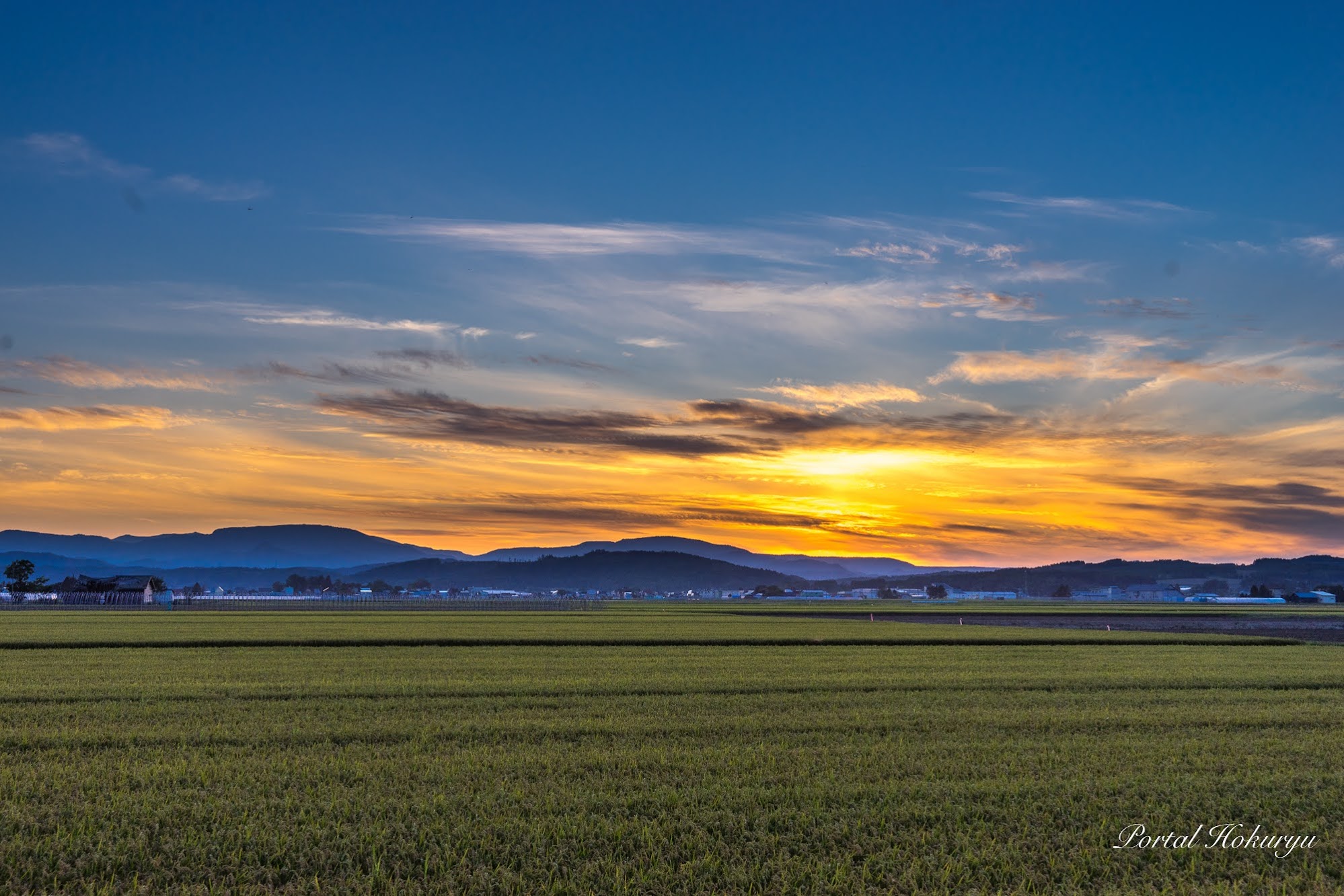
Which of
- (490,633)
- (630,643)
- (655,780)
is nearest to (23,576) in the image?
(490,633)

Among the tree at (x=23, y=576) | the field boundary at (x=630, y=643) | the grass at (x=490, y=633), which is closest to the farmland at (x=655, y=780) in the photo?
the field boundary at (x=630, y=643)

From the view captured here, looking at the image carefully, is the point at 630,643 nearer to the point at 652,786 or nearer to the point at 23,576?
the point at 652,786

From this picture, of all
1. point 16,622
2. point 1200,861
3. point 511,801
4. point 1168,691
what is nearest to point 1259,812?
point 1200,861

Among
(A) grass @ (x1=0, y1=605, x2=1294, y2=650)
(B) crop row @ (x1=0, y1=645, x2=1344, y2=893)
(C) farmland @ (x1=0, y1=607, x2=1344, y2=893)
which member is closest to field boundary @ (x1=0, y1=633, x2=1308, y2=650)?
(A) grass @ (x1=0, y1=605, x2=1294, y2=650)

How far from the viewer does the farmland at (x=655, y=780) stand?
32.5 feet

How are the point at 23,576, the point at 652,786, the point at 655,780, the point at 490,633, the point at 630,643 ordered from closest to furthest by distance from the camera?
1. the point at 652,786
2. the point at 655,780
3. the point at 630,643
4. the point at 490,633
5. the point at 23,576

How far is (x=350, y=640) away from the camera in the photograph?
47.1 metres

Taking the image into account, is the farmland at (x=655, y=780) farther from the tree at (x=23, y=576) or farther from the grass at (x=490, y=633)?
the tree at (x=23, y=576)

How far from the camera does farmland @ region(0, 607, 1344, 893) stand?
9.90 m

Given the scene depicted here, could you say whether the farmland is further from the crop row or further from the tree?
the tree

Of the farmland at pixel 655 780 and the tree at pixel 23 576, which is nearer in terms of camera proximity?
the farmland at pixel 655 780

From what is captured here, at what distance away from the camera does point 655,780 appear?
13586mm

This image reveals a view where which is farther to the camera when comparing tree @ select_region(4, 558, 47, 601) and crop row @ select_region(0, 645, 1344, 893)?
tree @ select_region(4, 558, 47, 601)

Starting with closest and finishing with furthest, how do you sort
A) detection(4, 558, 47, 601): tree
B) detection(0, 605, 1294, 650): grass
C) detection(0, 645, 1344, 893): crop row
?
detection(0, 645, 1344, 893): crop row → detection(0, 605, 1294, 650): grass → detection(4, 558, 47, 601): tree
